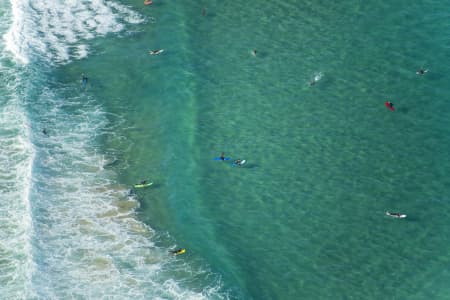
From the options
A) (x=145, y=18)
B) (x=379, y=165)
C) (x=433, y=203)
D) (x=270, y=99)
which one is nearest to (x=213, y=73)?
(x=270, y=99)

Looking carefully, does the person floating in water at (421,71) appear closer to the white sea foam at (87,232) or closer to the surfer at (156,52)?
the surfer at (156,52)

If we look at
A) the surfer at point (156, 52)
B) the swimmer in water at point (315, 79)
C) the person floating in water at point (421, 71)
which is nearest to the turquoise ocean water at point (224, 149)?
the swimmer in water at point (315, 79)

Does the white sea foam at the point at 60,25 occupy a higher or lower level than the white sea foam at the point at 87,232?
higher

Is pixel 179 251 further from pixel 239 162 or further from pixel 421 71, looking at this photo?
pixel 421 71

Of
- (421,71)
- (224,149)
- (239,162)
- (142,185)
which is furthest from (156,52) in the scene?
(421,71)

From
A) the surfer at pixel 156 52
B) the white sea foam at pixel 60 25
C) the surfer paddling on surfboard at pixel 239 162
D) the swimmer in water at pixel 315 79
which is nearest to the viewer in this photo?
the surfer paddling on surfboard at pixel 239 162

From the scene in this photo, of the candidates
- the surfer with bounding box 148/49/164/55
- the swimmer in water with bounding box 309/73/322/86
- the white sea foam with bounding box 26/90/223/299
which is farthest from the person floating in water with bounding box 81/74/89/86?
the swimmer in water with bounding box 309/73/322/86
